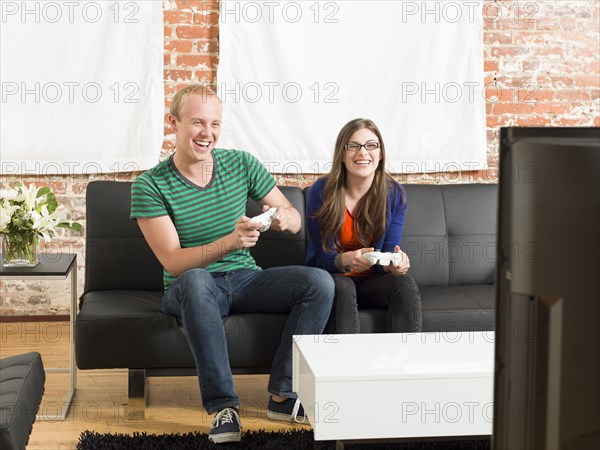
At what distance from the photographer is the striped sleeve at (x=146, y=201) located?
2.78m

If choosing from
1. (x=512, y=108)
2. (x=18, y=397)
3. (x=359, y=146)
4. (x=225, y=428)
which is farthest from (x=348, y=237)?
(x=512, y=108)

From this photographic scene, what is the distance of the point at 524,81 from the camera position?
169 inches

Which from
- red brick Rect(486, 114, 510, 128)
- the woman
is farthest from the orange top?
red brick Rect(486, 114, 510, 128)

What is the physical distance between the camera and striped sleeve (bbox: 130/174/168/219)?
2.78 metres

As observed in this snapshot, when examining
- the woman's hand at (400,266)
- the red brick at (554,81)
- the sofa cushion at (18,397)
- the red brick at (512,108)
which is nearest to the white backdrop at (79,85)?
the woman's hand at (400,266)

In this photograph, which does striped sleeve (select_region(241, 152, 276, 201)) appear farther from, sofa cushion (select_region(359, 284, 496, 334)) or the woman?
sofa cushion (select_region(359, 284, 496, 334))

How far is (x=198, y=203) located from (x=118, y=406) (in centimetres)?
78

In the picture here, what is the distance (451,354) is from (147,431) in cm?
104

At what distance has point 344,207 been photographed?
303cm

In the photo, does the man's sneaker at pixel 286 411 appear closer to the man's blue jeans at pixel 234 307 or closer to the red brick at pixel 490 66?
the man's blue jeans at pixel 234 307

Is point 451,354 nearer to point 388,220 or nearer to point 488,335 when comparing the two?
point 488,335

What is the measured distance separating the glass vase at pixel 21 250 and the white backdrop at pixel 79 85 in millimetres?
1175

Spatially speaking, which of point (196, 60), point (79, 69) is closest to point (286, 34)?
point (196, 60)

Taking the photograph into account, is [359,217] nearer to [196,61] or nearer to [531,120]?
[196,61]
